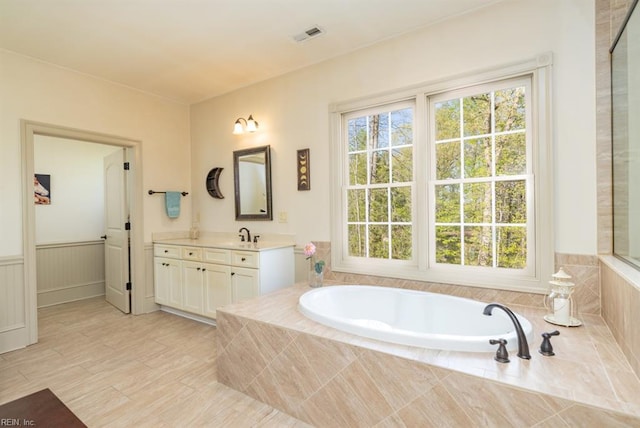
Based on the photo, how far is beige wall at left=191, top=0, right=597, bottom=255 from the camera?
214 centimetres

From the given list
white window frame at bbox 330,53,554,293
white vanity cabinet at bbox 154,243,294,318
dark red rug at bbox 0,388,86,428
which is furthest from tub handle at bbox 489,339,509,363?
white vanity cabinet at bbox 154,243,294,318

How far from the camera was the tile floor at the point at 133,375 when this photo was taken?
1.95 m

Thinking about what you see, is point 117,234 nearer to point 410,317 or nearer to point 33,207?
point 33,207

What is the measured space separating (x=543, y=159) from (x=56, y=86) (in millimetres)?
4437

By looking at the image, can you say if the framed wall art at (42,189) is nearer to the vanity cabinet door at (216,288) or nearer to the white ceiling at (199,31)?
the white ceiling at (199,31)

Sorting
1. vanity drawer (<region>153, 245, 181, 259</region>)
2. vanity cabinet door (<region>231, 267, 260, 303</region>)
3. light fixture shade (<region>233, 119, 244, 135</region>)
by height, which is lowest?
vanity cabinet door (<region>231, 267, 260, 303</region>)

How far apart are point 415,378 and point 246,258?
6.52ft

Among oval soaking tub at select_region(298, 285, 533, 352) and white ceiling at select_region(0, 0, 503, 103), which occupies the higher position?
white ceiling at select_region(0, 0, 503, 103)

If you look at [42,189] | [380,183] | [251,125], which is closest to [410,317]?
[380,183]

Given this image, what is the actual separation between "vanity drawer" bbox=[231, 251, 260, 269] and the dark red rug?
174 centimetres

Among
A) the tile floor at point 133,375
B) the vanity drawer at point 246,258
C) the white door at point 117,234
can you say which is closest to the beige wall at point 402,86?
the vanity drawer at point 246,258

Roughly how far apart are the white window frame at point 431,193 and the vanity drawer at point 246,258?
0.74 meters

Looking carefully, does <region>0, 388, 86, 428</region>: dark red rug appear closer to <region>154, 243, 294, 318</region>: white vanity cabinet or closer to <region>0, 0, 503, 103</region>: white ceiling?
<region>154, 243, 294, 318</region>: white vanity cabinet

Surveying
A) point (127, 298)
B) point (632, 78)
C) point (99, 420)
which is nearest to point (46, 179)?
point (127, 298)
